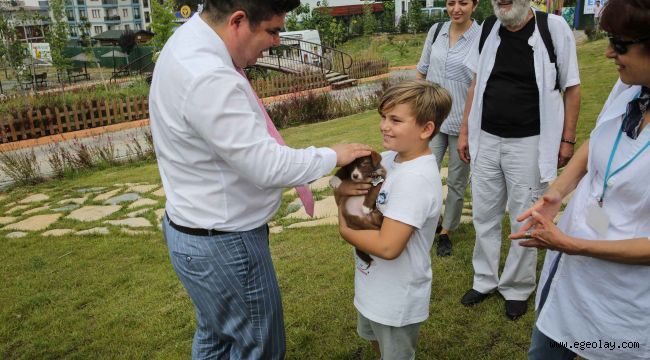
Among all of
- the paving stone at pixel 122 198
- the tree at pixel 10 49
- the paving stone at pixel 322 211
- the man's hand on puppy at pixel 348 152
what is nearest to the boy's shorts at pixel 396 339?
the man's hand on puppy at pixel 348 152

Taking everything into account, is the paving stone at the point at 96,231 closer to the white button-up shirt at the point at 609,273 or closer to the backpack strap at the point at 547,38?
the backpack strap at the point at 547,38

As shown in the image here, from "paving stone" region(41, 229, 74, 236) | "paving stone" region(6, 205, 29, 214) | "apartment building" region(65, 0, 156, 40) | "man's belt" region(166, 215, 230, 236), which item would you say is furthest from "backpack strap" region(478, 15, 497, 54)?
"apartment building" region(65, 0, 156, 40)

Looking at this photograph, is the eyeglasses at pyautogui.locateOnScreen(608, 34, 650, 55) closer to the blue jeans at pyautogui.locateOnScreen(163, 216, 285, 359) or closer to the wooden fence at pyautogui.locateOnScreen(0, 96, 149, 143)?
the blue jeans at pyautogui.locateOnScreen(163, 216, 285, 359)

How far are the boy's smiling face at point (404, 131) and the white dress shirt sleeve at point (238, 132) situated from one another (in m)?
0.44

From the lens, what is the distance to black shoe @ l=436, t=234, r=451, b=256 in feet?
13.5

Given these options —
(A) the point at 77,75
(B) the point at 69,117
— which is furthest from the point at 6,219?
(A) the point at 77,75

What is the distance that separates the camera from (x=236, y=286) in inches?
76.4

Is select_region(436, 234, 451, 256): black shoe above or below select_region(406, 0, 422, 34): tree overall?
below

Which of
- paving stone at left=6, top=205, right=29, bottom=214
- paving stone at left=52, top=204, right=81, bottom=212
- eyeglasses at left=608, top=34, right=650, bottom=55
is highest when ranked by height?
eyeglasses at left=608, top=34, right=650, bottom=55

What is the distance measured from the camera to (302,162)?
1740 millimetres

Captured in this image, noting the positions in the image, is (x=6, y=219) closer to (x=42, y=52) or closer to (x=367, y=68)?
(x=367, y=68)

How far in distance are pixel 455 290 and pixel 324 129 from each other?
7.68 m

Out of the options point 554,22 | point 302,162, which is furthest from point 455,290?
point 302,162

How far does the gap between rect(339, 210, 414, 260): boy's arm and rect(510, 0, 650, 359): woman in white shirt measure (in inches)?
16.8
